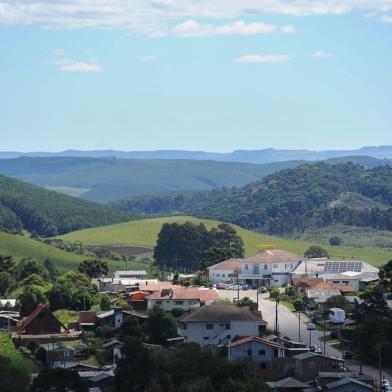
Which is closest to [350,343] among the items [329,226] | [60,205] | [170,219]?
[170,219]

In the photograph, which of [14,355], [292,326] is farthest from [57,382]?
[292,326]

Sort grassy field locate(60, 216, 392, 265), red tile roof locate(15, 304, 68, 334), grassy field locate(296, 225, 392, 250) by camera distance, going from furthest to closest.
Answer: grassy field locate(296, 225, 392, 250) → grassy field locate(60, 216, 392, 265) → red tile roof locate(15, 304, 68, 334)

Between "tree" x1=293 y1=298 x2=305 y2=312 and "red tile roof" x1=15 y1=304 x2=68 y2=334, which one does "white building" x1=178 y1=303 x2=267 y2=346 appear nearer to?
"red tile roof" x1=15 y1=304 x2=68 y2=334

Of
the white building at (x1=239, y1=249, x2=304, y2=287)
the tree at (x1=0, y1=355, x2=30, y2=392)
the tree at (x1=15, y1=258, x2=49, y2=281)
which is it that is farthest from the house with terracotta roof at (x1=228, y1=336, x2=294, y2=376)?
the tree at (x1=15, y1=258, x2=49, y2=281)

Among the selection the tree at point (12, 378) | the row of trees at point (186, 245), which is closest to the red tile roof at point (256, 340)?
the tree at point (12, 378)

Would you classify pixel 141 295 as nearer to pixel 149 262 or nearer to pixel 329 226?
pixel 149 262

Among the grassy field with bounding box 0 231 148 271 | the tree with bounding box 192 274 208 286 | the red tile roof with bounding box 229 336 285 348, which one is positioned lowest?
the grassy field with bounding box 0 231 148 271

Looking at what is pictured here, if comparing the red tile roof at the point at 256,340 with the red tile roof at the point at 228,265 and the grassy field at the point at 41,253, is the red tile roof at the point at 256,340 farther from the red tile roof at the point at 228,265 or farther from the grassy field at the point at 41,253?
the grassy field at the point at 41,253
